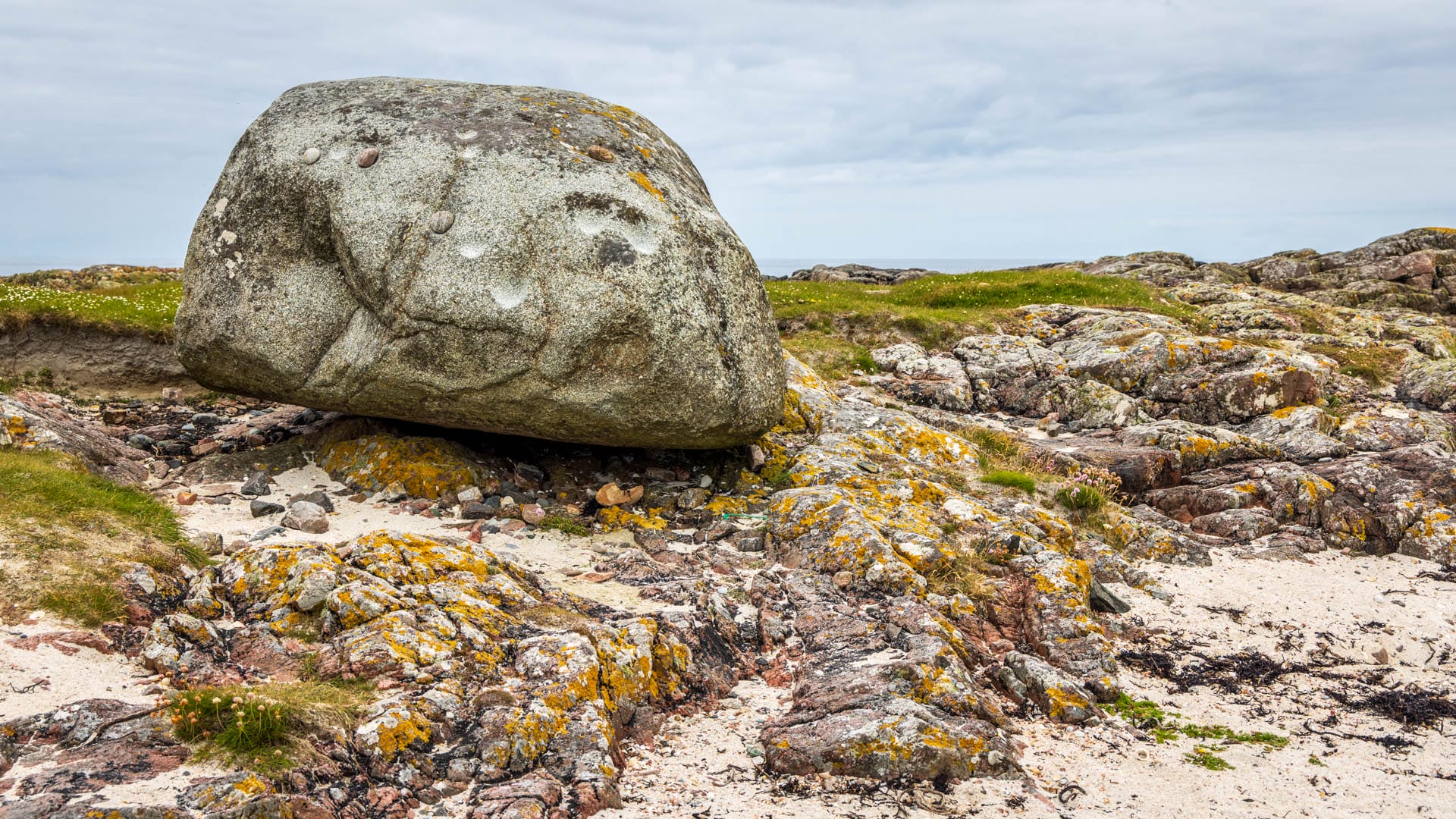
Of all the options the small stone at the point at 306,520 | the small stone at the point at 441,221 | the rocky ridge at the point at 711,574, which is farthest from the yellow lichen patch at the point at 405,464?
the small stone at the point at 441,221

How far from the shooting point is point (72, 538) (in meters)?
8.94

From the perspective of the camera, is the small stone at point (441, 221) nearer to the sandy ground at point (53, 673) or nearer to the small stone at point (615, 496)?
the small stone at point (615, 496)

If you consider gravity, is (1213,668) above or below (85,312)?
below

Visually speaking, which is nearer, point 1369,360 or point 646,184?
point 646,184

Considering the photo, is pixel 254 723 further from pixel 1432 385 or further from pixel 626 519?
pixel 1432 385

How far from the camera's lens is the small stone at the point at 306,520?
11.3m

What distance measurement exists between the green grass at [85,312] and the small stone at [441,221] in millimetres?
9012

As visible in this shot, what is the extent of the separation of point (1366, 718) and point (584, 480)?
10579 mm

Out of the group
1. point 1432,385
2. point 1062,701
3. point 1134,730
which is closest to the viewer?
point 1134,730

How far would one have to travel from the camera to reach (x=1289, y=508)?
15.3 m

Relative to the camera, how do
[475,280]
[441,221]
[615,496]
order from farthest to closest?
1. [615,496]
2. [441,221]
3. [475,280]

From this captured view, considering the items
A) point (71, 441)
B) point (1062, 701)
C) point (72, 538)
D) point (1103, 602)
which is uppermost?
point (71, 441)

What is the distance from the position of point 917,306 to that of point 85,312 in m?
24.2

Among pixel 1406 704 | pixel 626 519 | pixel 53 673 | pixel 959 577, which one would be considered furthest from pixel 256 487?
pixel 1406 704
